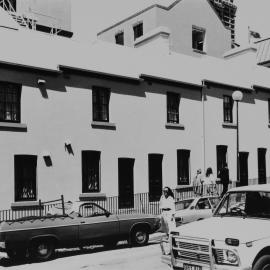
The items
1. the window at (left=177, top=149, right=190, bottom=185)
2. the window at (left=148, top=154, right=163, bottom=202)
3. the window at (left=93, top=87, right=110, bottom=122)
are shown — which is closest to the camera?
the window at (left=93, top=87, right=110, bottom=122)

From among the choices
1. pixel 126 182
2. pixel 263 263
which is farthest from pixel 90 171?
pixel 263 263

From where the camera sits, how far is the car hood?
8.13m

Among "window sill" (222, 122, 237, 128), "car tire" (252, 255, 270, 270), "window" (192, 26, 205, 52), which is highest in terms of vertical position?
"window" (192, 26, 205, 52)

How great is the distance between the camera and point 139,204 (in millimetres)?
21812

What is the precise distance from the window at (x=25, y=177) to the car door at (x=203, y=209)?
6.70 m

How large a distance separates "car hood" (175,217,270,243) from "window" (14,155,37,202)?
1087cm

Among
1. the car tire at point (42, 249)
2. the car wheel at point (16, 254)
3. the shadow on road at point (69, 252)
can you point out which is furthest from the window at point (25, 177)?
the car tire at point (42, 249)

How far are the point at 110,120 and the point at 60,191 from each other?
416 centimetres

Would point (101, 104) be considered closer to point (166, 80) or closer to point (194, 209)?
point (166, 80)

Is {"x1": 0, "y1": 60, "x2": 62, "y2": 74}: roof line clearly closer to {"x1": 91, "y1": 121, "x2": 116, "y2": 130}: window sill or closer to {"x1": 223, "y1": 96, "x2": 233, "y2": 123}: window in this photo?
{"x1": 91, "y1": 121, "x2": 116, "y2": 130}: window sill

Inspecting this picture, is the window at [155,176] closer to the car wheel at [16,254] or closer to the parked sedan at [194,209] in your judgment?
the parked sedan at [194,209]

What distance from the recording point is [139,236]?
49.2 feet

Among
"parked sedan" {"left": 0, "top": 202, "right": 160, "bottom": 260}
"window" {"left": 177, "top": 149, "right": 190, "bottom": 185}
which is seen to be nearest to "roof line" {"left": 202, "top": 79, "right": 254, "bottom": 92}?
"window" {"left": 177, "top": 149, "right": 190, "bottom": 185}

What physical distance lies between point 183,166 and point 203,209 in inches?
305
